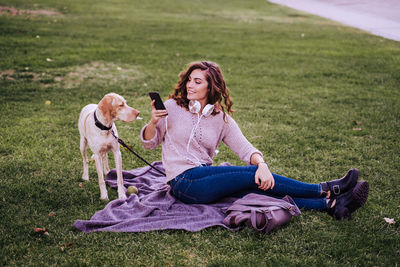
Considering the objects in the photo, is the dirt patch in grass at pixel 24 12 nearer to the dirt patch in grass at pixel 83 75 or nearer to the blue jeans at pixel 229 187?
the dirt patch in grass at pixel 83 75

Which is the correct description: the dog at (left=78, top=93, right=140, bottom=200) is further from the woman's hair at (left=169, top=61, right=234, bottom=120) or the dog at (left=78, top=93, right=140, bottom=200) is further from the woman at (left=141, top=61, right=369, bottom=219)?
the woman's hair at (left=169, top=61, right=234, bottom=120)

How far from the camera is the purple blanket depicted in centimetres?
372

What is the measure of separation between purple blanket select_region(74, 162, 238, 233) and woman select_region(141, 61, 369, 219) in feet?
0.41

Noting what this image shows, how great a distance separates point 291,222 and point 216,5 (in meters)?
25.0

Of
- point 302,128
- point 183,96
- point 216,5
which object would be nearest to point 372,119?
point 302,128

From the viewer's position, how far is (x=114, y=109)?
4.06 m

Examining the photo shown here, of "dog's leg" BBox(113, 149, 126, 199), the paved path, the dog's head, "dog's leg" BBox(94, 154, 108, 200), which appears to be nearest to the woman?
the dog's head

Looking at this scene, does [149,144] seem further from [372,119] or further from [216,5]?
[216,5]

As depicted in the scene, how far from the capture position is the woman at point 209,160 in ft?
12.6

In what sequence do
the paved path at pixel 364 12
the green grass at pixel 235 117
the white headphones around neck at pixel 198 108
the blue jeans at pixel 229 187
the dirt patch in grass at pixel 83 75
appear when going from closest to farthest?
the green grass at pixel 235 117, the blue jeans at pixel 229 187, the white headphones around neck at pixel 198 108, the dirt patch in grass at pixel 83 75, the paved path at pixel 364 12

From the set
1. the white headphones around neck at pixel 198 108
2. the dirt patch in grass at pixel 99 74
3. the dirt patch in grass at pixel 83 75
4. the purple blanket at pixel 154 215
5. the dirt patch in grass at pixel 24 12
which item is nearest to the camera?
the purple blanket at pixel 154 215

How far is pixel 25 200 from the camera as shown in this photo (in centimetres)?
419

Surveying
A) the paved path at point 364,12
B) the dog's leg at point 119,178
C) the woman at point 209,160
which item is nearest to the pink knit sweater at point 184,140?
the woman at point 209,160

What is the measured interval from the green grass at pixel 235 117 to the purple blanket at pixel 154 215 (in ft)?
0.35
